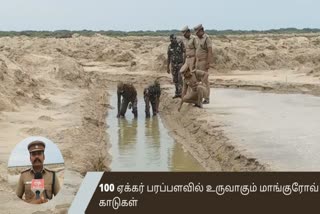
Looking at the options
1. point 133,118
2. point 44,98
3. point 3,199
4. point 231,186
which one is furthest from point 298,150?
point 44,98

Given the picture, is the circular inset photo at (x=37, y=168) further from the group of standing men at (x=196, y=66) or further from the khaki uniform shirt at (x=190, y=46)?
the khaki uniform shirt at (x=190, y=46)

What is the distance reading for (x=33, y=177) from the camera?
4980mm

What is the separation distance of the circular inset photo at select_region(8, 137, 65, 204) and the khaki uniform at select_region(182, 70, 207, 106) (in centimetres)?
942

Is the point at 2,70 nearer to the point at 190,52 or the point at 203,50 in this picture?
the point at 190,52

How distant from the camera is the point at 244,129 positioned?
1158 cm

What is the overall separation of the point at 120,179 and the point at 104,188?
0.55 ft

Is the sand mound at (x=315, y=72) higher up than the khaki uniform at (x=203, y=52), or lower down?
lower down

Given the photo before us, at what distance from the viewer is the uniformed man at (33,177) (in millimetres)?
4934

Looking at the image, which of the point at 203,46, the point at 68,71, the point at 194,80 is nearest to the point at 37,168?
the point at 194,80

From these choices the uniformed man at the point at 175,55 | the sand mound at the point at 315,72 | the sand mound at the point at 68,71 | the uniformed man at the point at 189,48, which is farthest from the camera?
the sand mound at the point at 315,72

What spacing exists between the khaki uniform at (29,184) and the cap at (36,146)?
0.57ft

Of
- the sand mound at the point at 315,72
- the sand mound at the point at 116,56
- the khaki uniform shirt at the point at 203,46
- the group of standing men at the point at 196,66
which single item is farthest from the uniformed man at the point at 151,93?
the sand mound at the point at 116,56

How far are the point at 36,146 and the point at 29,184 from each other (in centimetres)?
33

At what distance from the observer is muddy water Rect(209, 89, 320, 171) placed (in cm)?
890
